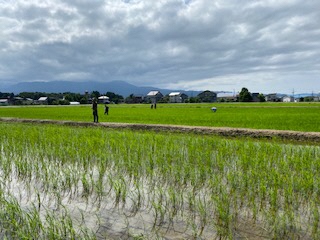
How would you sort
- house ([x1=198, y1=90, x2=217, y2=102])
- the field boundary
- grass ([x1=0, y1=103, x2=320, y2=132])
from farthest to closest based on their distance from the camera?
house ([x1=198, y1=90, x2=217, y2=102])
grass ([x1=0, y1=103, x2=320, y2=132])
the field boundary

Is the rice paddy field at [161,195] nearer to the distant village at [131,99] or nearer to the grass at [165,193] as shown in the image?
the grass at [165,193]

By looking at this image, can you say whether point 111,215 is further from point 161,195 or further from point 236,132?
point 236,132

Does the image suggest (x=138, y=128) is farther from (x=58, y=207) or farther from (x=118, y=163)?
(x=58, y=207)

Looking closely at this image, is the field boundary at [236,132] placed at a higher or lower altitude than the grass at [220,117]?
lower

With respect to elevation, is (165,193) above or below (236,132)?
below

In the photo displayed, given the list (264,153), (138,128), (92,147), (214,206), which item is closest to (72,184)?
(214,206)

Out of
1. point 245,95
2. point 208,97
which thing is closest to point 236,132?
point 245,95

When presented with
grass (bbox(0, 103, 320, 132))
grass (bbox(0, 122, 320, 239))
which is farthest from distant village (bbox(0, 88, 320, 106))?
grass (bbox(0, 122, 320, 239))

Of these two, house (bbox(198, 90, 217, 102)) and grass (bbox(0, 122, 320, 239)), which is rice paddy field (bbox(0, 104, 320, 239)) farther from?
house (bbox(198, 90, 217, 102))

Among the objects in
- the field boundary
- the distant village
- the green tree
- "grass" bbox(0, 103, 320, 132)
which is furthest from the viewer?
the distant village

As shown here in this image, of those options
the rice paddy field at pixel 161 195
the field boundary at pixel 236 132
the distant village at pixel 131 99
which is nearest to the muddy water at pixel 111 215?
the rice paddy field at pixel 161 195

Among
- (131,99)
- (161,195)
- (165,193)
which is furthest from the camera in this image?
(131,99)

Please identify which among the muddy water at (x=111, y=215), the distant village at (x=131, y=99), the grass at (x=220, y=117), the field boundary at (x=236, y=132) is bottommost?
the muddy water at (x=111, y=215)

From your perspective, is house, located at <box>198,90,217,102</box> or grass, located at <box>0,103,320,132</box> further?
house, located at <box>198,90,217,102</box>
